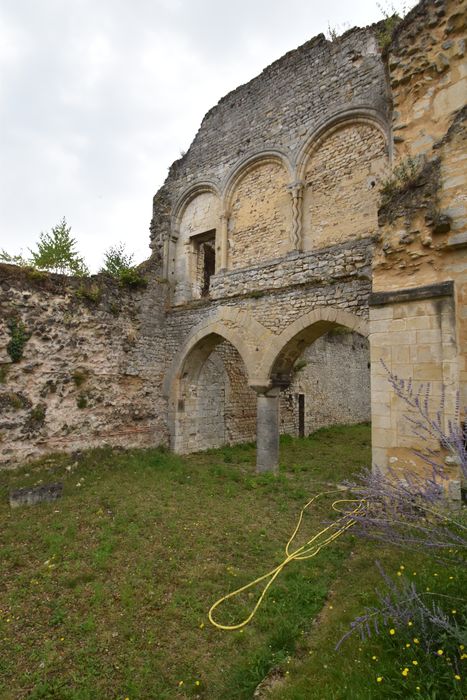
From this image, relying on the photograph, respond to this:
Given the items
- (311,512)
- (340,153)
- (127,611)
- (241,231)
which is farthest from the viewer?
(241,231)

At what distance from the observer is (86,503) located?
588 centimetres

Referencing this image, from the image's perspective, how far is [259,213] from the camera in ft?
30.3

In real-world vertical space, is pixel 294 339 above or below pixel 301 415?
above

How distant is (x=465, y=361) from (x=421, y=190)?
6.96 ft

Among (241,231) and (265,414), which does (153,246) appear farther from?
(265,414)

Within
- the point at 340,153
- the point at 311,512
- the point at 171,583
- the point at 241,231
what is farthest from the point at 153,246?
the point at 171,583

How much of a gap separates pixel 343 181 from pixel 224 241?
3.21 meters

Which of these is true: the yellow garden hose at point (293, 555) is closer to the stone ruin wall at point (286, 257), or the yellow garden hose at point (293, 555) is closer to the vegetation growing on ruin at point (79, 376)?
the stone ruin wall at point (286, 257)

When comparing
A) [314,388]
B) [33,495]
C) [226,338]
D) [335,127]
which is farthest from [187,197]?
[33,495]

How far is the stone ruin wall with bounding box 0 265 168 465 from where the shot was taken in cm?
747

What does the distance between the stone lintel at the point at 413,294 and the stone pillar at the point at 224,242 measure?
540 cm

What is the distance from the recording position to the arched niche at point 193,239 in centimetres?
1048

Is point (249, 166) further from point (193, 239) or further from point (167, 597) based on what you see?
point (167, 597)

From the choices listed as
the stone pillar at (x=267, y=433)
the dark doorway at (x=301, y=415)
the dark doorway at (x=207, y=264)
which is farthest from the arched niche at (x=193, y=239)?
the dark doorway at (x=301, y=415)
